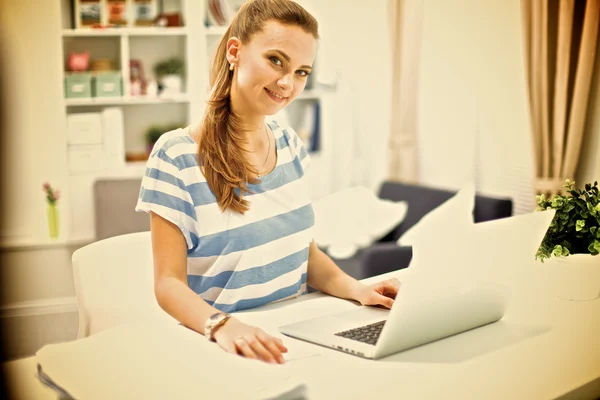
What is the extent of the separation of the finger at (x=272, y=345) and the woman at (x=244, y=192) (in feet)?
0.63

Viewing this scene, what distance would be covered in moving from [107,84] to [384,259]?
1.92 m

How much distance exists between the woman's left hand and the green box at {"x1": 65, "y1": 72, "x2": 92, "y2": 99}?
2.90m

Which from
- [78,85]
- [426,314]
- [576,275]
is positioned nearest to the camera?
[426,314]

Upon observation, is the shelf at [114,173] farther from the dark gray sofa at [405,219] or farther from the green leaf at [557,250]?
the green leaf at [557,250]

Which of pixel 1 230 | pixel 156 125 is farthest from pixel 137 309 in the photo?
pixel 156 125

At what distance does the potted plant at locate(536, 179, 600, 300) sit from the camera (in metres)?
1.58

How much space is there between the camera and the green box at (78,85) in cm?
385

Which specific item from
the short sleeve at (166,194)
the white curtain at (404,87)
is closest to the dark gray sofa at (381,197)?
the white curtain at (404,87)

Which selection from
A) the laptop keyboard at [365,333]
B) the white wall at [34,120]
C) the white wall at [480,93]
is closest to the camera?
the laptop keyboard at [365,333]

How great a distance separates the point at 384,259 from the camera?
9.54ft

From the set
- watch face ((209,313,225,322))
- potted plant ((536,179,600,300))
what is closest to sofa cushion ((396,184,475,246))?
potted plant ((536,179,600,300))

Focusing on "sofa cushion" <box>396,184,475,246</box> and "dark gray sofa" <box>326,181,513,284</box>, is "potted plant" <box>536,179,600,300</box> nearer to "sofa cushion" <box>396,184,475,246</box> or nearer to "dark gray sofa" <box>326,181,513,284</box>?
"sofa cushion" <box>396,184,475,246</box>

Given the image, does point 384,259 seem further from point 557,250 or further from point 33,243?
point 33,243

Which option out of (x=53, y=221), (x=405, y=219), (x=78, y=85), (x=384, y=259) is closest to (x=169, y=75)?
(x=78, y=85)
